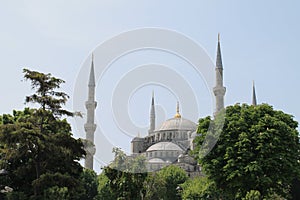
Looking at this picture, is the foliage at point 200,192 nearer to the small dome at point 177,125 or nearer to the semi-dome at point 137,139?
the small dome at point 177,125

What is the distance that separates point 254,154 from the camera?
29531mm

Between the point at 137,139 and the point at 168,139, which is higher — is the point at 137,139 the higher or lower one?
the higher one

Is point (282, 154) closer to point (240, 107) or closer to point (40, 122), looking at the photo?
point (240, 107)

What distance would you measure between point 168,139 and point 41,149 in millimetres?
52023

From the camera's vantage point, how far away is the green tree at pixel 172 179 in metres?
47.8

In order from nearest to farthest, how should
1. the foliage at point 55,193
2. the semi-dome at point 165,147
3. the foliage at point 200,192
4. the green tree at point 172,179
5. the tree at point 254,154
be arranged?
the foliage at point 55,193 < the tree at point 254,154 < the foliage at point 200,192 < the green tree at point 172,179 < the semi-dome at point 165,147

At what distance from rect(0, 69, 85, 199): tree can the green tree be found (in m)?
22.7

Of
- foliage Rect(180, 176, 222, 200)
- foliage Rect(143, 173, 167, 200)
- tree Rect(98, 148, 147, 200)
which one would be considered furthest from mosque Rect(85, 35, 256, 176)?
tree Rect(98, 148, 147, 200)

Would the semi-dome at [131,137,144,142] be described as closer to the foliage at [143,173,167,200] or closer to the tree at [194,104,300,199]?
the foliage at [143,173,167,200]

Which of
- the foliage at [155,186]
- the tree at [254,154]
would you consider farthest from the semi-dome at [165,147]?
the tree at [254,154]

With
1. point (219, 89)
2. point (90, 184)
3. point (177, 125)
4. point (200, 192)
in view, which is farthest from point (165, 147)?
point (200, 192)

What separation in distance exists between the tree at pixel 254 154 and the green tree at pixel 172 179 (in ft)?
55.9

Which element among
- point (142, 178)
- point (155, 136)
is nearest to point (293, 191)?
point (142, 178)

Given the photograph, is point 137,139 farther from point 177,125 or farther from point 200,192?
point 200,192
